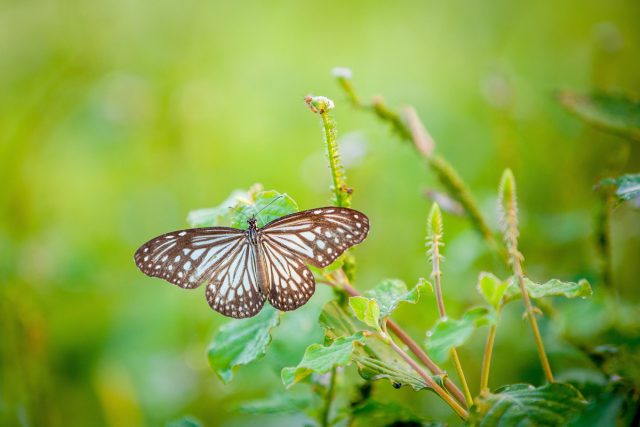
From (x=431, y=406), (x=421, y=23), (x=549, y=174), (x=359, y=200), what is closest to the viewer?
→ (x=431, y=406)

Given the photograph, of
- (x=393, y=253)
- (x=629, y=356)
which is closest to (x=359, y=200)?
(x=393, y=253)

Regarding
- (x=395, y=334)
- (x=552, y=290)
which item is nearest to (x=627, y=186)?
(x=552, y=290)

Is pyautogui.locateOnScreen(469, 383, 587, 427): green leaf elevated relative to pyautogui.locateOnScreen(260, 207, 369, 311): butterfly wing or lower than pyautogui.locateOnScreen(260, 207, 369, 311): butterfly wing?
lower

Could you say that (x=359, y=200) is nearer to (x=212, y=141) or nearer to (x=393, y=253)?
(x=393, y=253)

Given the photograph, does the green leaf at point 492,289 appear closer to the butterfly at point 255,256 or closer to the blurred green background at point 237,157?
the butterfly at point 255,256

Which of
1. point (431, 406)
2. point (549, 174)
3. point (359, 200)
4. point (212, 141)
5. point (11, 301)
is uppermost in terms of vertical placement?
point (212, 141)

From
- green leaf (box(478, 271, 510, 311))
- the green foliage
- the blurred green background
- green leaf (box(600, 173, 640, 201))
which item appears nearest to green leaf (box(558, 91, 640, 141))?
the blurred green background

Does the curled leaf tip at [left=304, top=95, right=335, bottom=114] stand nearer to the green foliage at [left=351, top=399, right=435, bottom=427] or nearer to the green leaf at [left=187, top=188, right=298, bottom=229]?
the green leaf at [left=187, top=188, right=298, bottom=229]
